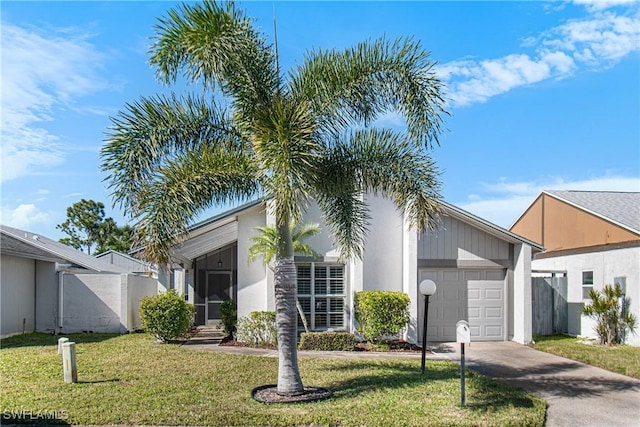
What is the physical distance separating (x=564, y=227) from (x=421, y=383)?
11998mm

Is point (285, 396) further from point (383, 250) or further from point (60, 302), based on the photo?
point (60, 302)

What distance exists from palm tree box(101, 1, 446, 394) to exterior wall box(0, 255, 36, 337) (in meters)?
10.4

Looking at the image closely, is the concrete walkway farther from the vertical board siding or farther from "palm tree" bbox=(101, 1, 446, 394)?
"palm tree" bbox=(101, 1, 446, 394)

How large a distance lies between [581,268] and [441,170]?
10.7m

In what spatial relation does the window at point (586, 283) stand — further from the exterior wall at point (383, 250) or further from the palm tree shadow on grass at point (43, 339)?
the palm tree shadow on grass at point (43, 339)

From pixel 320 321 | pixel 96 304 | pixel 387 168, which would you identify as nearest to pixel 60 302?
pixel 96 304

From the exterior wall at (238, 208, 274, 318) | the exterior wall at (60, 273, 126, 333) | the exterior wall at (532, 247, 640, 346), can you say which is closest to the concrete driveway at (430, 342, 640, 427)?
the exterior wall at (532, 247, 640, 346)

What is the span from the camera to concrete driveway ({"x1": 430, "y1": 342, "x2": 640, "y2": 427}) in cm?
788

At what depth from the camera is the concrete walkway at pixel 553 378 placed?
795cm

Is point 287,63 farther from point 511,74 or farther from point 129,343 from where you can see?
point 129,343

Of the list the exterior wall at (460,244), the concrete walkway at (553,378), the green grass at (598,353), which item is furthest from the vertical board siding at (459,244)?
the green grass at (598,353)

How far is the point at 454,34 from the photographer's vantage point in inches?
416

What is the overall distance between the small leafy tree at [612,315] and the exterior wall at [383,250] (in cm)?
556

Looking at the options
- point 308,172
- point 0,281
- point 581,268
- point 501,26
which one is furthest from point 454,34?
point 0,281
